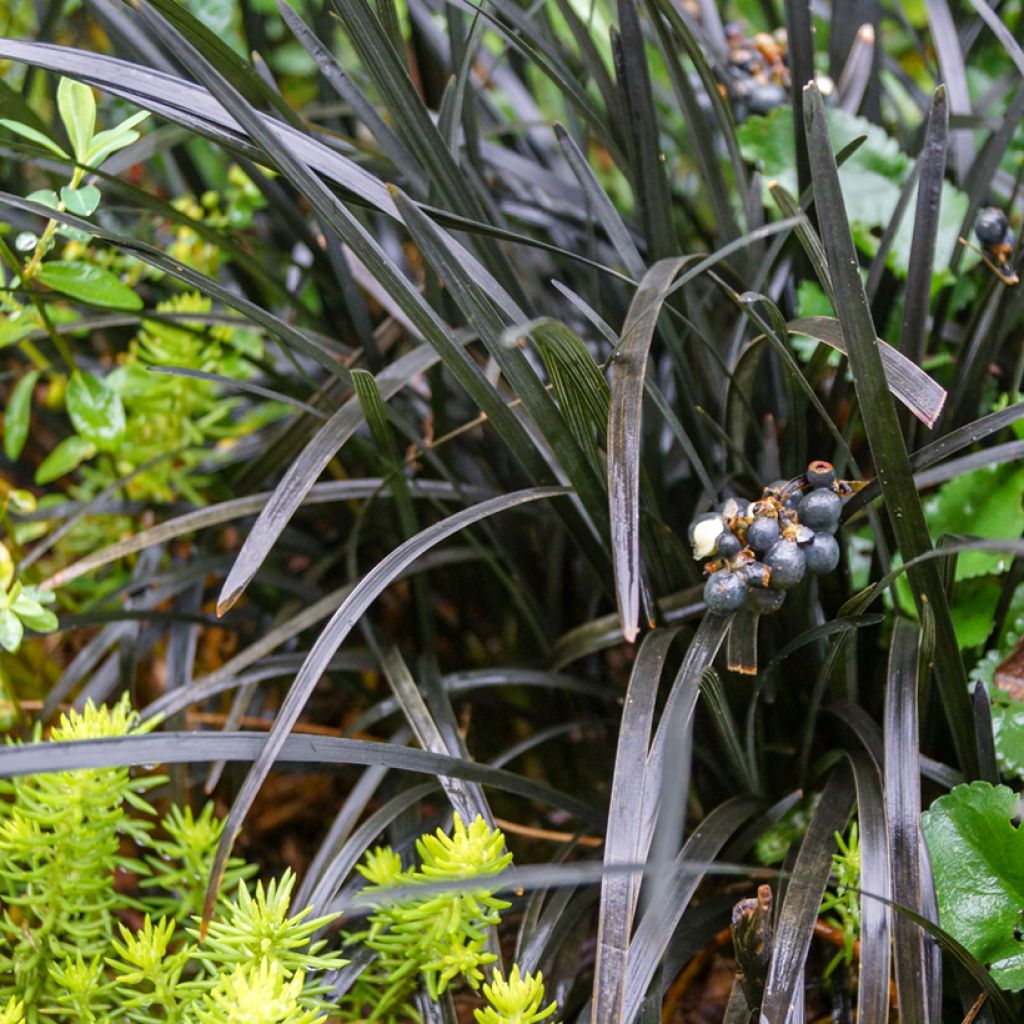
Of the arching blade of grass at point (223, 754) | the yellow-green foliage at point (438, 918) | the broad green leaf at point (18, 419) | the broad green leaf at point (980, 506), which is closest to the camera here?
the arching blade of grass at point (223, 754)

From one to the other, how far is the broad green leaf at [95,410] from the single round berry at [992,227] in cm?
80

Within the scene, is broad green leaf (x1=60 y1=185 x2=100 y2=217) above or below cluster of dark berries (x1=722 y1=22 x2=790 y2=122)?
below

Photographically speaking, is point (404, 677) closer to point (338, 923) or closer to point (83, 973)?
point (338, 923)

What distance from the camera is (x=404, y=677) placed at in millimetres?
863

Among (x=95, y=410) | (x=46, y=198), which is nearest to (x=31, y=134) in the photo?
(x=46, y=198)

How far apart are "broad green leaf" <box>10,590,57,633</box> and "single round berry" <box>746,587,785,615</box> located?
21.6 inches

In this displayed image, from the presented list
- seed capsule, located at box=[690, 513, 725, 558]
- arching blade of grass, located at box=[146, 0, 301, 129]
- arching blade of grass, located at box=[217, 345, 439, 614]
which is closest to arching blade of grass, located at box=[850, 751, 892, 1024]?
seed capsule, located at box=[690, 513, 725, 558]

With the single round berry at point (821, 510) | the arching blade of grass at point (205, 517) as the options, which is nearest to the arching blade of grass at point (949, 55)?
the single round berry at point (821, 510)

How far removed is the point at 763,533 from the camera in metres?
0.67

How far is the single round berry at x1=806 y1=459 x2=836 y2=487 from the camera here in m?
0.69

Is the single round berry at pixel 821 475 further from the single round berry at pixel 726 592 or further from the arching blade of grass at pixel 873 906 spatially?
the arching blade of grass at pixel 873 906

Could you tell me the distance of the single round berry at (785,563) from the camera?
66 cm

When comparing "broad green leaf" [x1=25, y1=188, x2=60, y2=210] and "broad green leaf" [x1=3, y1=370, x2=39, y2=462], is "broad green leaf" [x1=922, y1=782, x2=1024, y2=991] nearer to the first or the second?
"broad green leaf" [x1=25, y1=188, x2=60, y2=210]

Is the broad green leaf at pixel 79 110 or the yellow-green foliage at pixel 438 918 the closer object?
the yellow-green foliage at pixel 438 918
